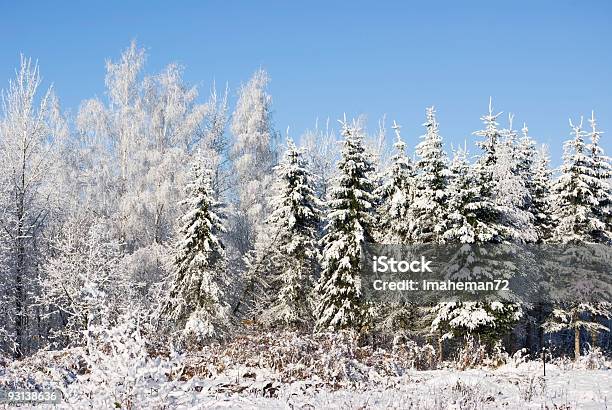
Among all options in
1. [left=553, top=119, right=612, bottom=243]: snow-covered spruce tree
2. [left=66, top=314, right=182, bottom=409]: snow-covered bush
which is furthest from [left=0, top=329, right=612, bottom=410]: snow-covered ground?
[left=553, top=119, right=612, bottom=243]: snow-covered spruce tree

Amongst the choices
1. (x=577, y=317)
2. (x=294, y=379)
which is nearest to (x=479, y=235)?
(x=577, y=317)

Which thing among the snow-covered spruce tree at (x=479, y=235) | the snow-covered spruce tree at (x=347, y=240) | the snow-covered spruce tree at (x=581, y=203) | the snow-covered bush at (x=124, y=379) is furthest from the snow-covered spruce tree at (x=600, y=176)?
the snow-covered bush at (x=124, y=379)

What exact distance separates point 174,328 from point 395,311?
30.9 feet

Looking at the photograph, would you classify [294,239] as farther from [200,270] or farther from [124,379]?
[124,379]

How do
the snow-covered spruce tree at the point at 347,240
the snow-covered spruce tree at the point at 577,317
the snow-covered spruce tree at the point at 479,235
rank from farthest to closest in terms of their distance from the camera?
1. the snow-covered spruce tree at the point at 577,317
2. the snow-covered spruce tree at the point at 347,240
3. the snow-covered spruce tree at the point at 479,235

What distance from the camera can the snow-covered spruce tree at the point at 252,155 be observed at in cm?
3372

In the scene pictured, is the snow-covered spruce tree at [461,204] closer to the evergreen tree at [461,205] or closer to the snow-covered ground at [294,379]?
the evergreen tree at [461,205]

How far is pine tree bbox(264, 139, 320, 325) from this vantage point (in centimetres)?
2495

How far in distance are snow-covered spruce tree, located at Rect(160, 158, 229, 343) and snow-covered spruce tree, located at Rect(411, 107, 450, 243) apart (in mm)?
8399

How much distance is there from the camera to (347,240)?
2391cm

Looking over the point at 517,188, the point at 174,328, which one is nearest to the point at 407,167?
the point at 517,188

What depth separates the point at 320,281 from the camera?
80.4 ft

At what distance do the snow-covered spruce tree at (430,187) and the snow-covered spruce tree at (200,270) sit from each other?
840 centimetres

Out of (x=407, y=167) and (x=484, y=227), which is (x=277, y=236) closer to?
(x=407, y=167)
